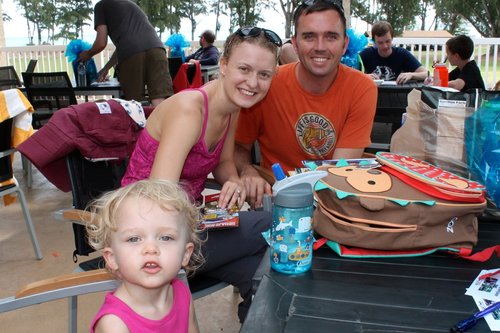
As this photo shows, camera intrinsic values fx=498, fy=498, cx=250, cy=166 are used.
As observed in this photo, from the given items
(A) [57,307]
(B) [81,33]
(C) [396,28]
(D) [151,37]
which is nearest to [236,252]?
(A) [57,307]

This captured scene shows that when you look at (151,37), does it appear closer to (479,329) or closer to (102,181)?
(102,181)

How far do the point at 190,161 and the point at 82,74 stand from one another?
3559 mm

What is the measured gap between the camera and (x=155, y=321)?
1192 mm

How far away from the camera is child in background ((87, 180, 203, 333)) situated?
113cm

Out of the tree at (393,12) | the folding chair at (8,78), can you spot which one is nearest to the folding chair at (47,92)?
the folding chair at (8,78)

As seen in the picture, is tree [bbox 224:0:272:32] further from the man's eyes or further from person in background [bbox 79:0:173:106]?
the man's eyes

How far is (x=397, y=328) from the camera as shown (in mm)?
863

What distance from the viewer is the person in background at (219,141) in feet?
5.27

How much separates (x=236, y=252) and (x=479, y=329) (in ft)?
3.00

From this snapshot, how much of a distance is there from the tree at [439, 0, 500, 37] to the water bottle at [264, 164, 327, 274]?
2031cm

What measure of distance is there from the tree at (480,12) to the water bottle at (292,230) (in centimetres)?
2031

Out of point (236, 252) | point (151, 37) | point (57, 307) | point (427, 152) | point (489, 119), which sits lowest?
point (57, 307)

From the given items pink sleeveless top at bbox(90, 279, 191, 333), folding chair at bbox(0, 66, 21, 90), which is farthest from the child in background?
folding chair at bbox(0, 66, 21, 90)

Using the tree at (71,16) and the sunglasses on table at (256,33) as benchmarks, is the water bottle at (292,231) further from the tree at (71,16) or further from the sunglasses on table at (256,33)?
the tree at (71,16)
